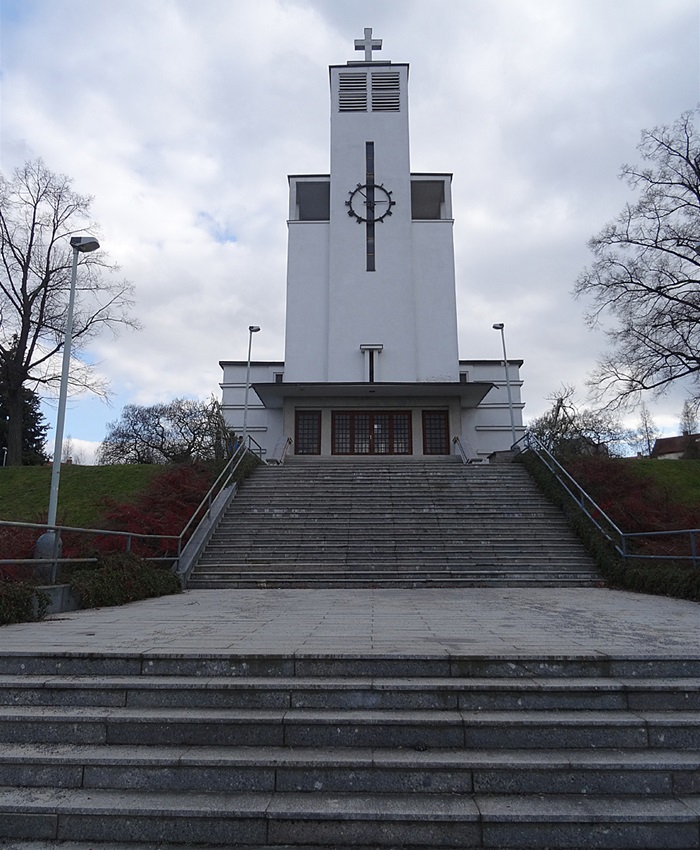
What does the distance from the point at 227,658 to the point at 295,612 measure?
3.62 metres

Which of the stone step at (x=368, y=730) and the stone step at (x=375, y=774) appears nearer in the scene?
the stone step at (x=375, y=774)

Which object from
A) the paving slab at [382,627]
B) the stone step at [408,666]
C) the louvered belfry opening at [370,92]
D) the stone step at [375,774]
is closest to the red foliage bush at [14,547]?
the paving slab at [382,627]

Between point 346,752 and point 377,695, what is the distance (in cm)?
48

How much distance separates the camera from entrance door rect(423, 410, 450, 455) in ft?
89.2

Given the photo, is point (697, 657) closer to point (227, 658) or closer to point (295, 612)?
point (227, 658)

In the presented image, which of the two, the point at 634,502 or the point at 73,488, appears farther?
the point at 73,488

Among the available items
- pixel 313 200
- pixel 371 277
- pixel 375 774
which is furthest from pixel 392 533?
pixel 313 200

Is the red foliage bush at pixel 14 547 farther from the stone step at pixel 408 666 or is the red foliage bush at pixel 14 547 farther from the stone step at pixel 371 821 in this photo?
the stone step at pixel 371 821

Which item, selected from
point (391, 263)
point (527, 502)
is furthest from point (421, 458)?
point (391, 263)

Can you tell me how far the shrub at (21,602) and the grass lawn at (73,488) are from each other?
30.2 feet

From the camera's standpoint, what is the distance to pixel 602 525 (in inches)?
534

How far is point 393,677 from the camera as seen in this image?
4.37m

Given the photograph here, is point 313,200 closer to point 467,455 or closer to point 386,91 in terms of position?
point 386,91

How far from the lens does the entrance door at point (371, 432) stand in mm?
27188
